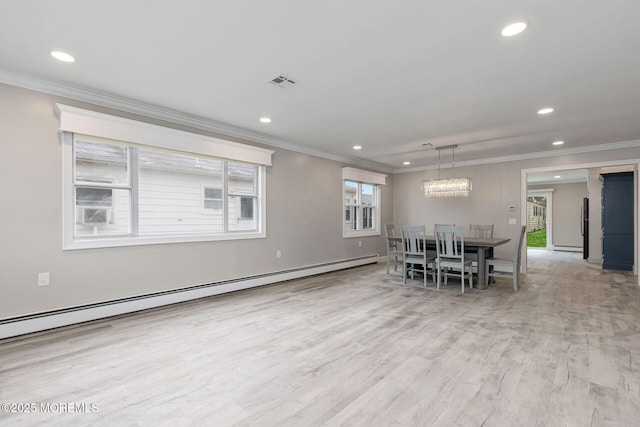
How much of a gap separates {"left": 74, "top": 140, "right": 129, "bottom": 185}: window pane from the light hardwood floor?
1.62m

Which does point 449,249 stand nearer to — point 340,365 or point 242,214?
point 340,365

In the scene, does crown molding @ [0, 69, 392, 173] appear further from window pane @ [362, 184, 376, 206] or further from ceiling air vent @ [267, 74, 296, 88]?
window pane @ [362, 184, 376, 206]

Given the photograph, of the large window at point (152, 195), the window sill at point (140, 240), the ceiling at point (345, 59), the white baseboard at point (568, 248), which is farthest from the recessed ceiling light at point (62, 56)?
the white baseboard at point (568, 248)

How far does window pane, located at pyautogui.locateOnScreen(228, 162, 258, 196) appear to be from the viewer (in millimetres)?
4840

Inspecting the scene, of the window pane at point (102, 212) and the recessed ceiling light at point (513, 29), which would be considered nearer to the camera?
the recessed ceiling light at point (513, 29)

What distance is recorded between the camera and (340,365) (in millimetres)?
2408

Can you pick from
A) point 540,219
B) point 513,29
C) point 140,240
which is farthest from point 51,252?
point 540,219

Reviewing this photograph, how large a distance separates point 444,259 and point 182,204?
4279 mm

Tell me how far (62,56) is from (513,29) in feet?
11.8

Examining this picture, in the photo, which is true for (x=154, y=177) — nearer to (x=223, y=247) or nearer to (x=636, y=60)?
(x=223, y=247)

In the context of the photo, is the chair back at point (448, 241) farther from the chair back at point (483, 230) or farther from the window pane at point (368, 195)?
the window pane at point (368, 195)

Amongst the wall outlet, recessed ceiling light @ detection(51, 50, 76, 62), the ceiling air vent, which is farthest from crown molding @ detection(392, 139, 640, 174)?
the wall outlet

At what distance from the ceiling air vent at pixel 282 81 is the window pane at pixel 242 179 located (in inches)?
79.6

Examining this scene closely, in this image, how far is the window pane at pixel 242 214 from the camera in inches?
191
